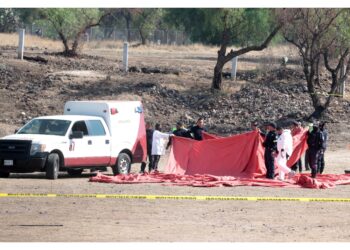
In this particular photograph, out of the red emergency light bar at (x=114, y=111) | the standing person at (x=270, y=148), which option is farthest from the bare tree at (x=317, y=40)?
the standing person at (x=270, y=148)

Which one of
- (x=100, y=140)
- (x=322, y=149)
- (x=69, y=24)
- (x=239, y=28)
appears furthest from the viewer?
(x=69, y=24)

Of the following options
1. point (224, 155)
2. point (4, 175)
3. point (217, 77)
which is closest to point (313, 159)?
point (224, 155)

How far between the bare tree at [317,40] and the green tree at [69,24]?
36.9ft

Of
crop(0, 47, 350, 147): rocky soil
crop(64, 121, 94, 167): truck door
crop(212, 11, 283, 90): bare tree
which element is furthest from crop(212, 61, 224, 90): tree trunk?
crop(64, 121, 94, 167): truck door

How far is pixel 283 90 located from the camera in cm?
4700

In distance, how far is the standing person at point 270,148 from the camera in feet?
91.2

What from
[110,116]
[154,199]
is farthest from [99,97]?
[154,199]

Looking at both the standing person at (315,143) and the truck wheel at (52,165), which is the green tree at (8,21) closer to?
the truck wheel at (52,165)

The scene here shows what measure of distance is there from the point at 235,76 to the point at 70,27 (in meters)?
8.75

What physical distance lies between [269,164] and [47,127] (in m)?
6.06

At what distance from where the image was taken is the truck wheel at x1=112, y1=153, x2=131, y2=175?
29609mm

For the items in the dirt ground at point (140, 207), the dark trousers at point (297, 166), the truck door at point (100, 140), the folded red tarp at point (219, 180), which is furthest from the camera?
the dark trousers at point (297, 166)

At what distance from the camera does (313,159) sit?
92.7ft

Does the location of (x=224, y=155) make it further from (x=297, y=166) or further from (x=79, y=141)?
(x=79, y=141)
